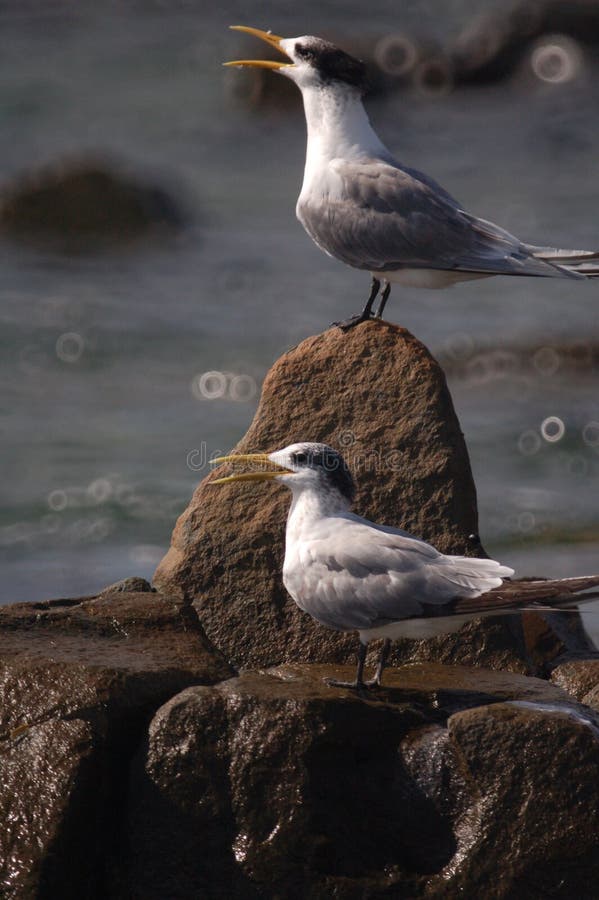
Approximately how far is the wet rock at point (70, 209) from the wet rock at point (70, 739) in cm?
1380

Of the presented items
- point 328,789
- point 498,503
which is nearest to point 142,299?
point 498,503

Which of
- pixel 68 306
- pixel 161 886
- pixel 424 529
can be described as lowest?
pixel 161 886

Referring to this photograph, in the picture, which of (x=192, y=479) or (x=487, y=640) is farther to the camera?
(x=192, y=479)

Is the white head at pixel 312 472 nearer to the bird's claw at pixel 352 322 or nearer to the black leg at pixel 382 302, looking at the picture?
the bird's claw at pixel 352 322

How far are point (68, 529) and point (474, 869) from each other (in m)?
8.26

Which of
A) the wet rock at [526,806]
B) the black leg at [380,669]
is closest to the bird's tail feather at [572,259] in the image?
the black leg at [380,669]

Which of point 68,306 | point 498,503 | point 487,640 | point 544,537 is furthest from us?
point 68,306

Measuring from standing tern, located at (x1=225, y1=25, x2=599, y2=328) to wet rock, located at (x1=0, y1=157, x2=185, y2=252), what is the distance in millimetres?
11682

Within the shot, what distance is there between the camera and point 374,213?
7789 millimetres

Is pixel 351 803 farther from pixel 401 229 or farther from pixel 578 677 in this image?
pixel 401 229

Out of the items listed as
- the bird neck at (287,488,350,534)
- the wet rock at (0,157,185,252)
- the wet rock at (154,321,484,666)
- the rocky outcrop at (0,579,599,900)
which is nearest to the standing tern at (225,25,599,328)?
the wet rock at (154,321,484,666)

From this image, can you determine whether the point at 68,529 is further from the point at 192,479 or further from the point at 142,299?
the point at 142,299

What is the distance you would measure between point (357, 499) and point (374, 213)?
158 cm

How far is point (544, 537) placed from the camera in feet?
42.8
